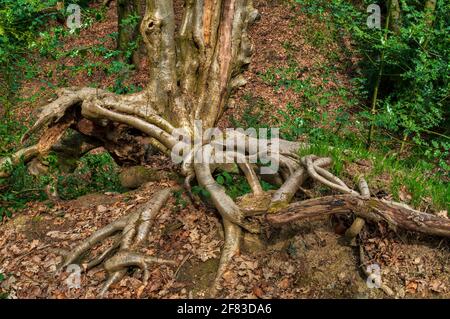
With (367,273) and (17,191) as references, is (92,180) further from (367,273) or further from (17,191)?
(367,273)

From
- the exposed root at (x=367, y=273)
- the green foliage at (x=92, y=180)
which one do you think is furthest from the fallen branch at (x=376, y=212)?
the green foliage at (x=92, y=180)

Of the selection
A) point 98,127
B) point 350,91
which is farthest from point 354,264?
point 350,91

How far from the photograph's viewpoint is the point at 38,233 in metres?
5.64

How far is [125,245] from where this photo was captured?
4961 millimetres

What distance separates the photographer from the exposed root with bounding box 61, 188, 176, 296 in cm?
471

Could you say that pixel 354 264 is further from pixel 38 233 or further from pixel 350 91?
pixel 350 91

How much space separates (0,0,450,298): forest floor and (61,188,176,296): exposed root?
95 mm

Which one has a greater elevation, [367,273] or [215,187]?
[215,187]

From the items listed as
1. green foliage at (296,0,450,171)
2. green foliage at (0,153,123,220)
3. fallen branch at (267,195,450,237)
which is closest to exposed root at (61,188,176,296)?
fallen branch at (267,195,450,237)

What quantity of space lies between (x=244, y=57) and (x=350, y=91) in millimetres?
5499

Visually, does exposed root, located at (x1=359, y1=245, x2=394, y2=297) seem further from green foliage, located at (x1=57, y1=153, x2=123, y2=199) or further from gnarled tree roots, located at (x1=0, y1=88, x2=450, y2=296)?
green foliage, located at (x1=57, y1=153, x2=123, y2=199)

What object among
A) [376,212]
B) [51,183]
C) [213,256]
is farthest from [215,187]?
[51,183]

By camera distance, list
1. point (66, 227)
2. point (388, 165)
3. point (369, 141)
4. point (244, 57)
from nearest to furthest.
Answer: point (388, 165), point (66, 227), point (244, 57), point (369, 141)

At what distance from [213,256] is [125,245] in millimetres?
1050
